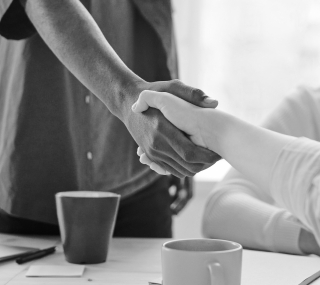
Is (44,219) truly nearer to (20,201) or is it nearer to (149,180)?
(20,201)

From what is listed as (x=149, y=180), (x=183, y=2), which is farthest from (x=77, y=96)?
(x=183, y=2)

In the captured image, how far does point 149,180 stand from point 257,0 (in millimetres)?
1405

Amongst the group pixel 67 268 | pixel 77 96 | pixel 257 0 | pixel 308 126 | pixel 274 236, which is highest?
pixel 257 0

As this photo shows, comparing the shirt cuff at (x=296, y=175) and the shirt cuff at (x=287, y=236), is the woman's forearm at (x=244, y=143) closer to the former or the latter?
the shirt cuff at (x=296, y=175)

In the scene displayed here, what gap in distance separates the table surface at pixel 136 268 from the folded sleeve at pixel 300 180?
0.23m

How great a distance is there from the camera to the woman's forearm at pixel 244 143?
0.53 m

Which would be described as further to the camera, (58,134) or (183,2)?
(183,2)

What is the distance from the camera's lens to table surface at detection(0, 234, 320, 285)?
0.67 meters

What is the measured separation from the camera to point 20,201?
999 millimetres

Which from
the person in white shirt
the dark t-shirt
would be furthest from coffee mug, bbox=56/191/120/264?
the dark t-shirt

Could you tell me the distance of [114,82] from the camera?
2.73 feet

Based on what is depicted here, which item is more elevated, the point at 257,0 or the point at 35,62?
the point at 257,0

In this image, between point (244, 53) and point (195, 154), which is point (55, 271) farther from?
point (244, 53)

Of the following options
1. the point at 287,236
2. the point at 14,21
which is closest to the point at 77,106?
the point at 14,21
